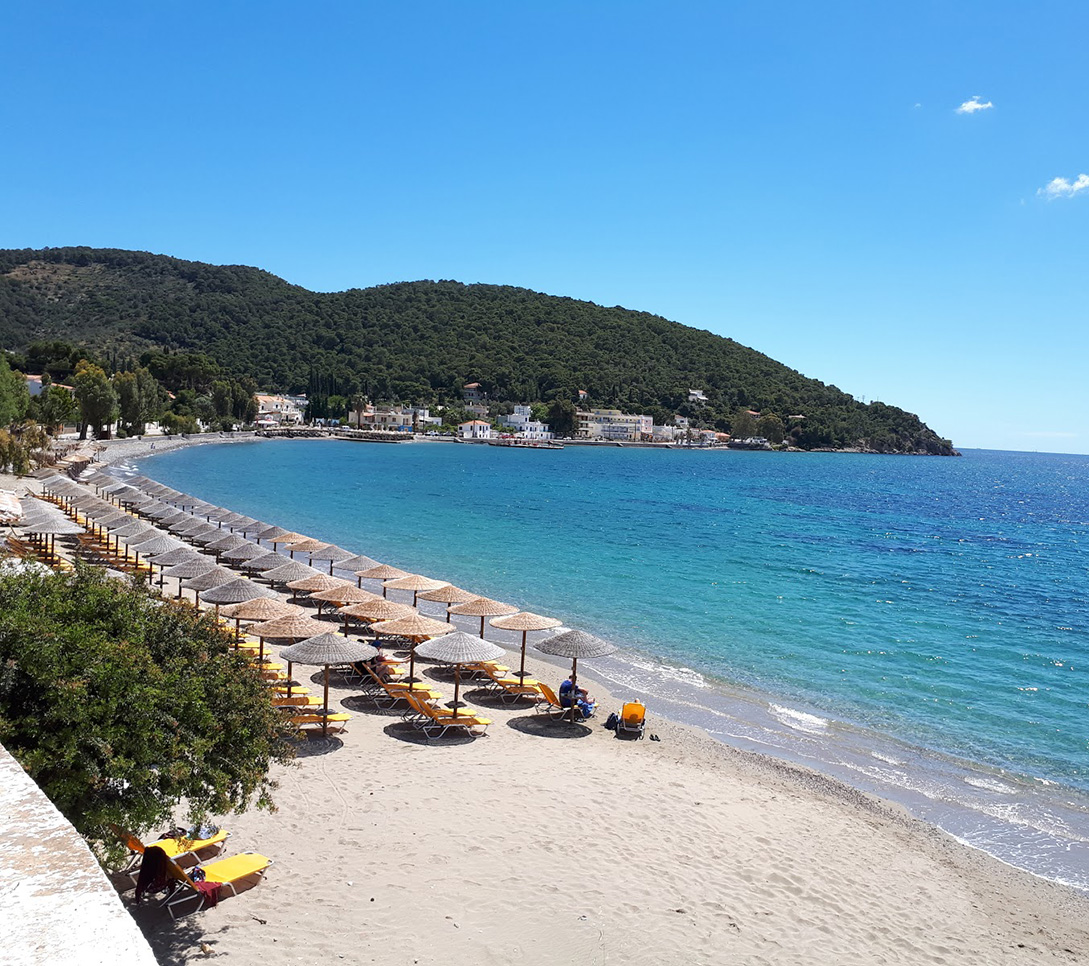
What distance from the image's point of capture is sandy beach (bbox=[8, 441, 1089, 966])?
7410mm

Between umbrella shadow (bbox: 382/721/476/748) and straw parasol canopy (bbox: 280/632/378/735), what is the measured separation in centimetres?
117

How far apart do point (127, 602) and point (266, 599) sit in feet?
27.2

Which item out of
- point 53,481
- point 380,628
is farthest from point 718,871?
point 53,481

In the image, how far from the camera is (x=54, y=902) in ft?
9.57

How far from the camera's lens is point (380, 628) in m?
15.3

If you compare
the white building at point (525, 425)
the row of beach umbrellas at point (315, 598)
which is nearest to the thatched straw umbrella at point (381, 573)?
the row of beach umbrellas at point (315, 598)

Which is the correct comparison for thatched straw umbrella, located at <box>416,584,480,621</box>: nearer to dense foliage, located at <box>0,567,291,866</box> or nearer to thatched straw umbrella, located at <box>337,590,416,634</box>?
thatched straw umbrella, located at <box>337,590,416,634</box>

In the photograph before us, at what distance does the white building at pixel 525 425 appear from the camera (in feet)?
523

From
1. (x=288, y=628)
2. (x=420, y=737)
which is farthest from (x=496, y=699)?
(x=288, y=628)

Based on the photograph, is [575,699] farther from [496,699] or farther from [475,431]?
[475,431]

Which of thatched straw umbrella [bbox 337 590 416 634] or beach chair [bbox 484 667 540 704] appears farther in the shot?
thatched straw umbrella [bbox 337 590 416 634]

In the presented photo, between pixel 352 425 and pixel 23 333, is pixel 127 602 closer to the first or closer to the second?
pixel 352 425

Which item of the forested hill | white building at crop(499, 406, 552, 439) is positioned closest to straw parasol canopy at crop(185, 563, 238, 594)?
white building at crop(499, 406, 552, 439)

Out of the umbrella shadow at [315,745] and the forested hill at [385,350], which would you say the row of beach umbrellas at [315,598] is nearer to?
the umbrella shadow at [315,745]
